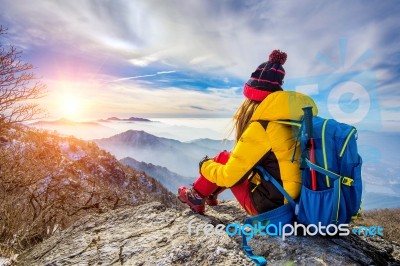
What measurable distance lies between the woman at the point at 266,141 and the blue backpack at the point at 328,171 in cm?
20

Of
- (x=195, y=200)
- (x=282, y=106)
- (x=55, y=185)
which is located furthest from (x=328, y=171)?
(x=55, y=185)

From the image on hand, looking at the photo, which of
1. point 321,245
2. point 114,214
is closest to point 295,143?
point 321,245

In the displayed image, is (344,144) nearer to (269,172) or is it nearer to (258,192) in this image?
(269,172)

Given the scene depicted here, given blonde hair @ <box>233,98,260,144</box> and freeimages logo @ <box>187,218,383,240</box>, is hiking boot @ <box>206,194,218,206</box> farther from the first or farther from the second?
blonde hair @ <box>233,98,260,144</box>

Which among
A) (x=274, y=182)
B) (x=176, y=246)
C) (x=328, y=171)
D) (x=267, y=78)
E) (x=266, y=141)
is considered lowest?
(x=176, y=246)

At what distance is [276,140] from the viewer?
3709 mm

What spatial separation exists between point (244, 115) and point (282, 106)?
0.67m

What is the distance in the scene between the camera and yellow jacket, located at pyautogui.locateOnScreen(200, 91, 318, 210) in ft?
12.2

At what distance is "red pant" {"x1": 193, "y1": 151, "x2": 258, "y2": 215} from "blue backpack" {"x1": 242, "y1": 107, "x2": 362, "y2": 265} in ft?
2.83

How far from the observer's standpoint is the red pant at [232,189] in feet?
14.3

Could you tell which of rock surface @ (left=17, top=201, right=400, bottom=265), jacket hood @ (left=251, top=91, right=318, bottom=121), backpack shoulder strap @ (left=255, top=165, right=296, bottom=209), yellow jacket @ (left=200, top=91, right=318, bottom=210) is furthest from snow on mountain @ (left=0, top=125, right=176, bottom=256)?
jacket hood @ (left=251, top=91, right=318, bottom=121)

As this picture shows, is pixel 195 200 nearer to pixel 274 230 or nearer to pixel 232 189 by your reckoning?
pixel 232 189

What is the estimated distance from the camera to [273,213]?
384cm

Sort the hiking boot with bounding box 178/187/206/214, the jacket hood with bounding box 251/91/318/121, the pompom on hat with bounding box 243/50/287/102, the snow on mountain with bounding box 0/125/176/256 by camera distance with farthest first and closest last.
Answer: the snow on mountain with bounding box 0/125/176/256, the hiking boot with bounding box 178/187/206/214, the pompom on hat with bounding box 243/50/287/102, the jacket hood with bounding box 251/91/318/121
